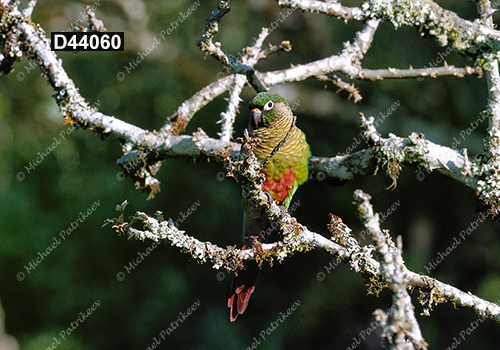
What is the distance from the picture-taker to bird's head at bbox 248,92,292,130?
3.24 m

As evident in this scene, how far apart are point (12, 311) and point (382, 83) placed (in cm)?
530

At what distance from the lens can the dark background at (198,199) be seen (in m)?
5.14

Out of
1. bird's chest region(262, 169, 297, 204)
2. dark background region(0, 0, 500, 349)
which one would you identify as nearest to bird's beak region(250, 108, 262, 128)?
bird's chest region(262, 169, 297, 204)

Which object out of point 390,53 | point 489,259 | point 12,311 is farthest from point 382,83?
point 12,311

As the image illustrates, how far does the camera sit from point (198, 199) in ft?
19.1

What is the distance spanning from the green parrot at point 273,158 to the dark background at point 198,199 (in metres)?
2.11

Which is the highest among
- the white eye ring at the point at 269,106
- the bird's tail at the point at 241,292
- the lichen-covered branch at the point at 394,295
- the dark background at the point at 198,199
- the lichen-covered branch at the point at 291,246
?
the lichen-covered branch at the point at 394,295

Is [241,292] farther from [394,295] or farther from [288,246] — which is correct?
[394,295]

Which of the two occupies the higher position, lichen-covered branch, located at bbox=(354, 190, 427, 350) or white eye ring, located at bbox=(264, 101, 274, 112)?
lichen-covered branch, located at bbox=(354, 190, 427, 350)

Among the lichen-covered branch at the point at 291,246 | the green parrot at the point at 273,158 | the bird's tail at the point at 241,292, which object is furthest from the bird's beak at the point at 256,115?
the lichen-covered branch at the point at 291,246

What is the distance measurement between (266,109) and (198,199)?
276 cm

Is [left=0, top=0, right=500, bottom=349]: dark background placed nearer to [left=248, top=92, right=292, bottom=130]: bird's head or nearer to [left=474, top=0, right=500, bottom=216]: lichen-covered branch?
[left=248, top=92, right=292, bottom=130]: bird's head

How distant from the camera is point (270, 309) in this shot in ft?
18.9

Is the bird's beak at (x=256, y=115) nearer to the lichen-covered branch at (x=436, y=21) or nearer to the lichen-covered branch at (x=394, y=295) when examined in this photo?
the lichen-covered branch at (x=436, y=21)
